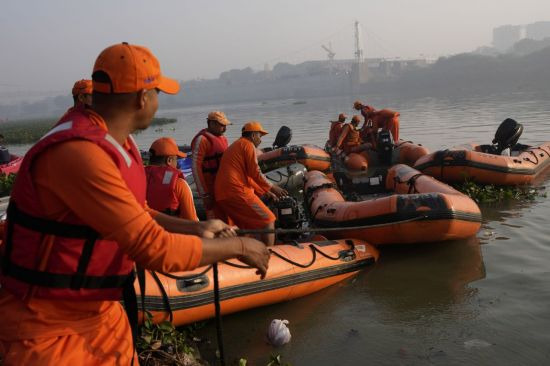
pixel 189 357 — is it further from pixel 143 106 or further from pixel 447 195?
pixel 447 195

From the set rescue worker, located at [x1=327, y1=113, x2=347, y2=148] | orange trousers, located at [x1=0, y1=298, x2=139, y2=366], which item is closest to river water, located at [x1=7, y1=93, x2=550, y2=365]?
orange trousers, located at [x1=0, y1=298, x2=139, y2=366]

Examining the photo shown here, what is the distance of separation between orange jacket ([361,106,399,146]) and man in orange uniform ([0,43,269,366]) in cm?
1162

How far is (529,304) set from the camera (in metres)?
4.53

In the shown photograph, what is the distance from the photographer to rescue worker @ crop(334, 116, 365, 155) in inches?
502

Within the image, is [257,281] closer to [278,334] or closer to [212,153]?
[278,334]

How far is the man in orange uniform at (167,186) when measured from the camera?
4.61 m

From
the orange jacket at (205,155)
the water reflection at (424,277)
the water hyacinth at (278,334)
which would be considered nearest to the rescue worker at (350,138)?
the water reflection at (424,277)

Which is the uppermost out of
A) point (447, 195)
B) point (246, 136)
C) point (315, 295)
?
point (246, 136)

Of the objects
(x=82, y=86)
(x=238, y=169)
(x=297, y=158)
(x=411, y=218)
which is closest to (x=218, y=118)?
(x=238, y=169)

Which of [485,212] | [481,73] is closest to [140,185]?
[485,212]

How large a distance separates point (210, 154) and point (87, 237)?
4.35 meters

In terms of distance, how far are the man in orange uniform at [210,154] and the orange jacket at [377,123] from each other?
7.73m

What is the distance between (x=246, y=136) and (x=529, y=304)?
354cm

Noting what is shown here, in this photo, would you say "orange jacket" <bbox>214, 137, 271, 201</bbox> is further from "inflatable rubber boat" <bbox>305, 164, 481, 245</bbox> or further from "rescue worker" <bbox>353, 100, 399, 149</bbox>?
"rescue worker" <bbox>353, 100, 399, 149</bbox>
